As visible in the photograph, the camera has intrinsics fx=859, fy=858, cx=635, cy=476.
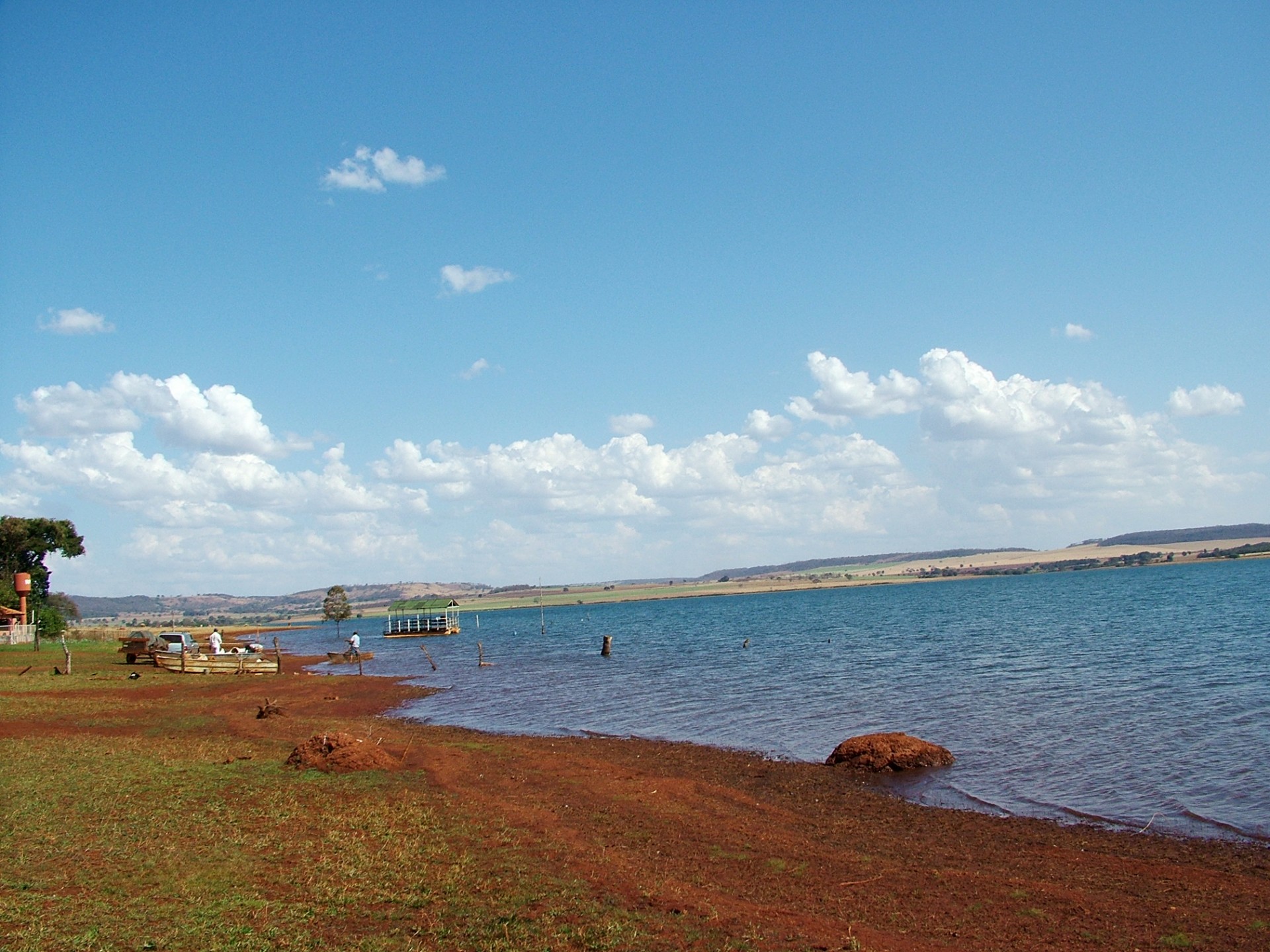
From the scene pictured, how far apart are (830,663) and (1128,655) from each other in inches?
598

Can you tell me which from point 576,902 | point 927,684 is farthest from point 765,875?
point 927,684

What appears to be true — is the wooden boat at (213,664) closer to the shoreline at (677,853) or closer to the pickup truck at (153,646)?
the pickup truck at (153,646)

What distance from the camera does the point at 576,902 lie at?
10516 mm

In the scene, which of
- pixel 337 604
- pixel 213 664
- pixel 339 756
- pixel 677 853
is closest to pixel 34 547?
pixel 337 604

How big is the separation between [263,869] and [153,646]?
44.8 m

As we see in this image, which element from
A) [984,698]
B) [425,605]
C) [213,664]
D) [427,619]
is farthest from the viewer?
[427,619]

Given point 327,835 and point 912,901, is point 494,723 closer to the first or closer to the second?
point 327,835

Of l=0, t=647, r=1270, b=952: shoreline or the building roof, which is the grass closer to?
l=0, t=647, r=1270, b=952: shoreline

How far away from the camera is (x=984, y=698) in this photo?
32.2 meters

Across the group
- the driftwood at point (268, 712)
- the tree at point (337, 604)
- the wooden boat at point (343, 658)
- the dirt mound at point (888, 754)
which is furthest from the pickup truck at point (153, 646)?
the tree at point (337, 604)

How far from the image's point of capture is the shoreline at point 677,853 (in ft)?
33.2

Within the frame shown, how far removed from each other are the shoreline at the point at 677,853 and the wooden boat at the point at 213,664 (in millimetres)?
21433

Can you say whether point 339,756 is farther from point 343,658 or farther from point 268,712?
point 343,658

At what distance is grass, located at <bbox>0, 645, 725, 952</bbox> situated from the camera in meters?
9.27
